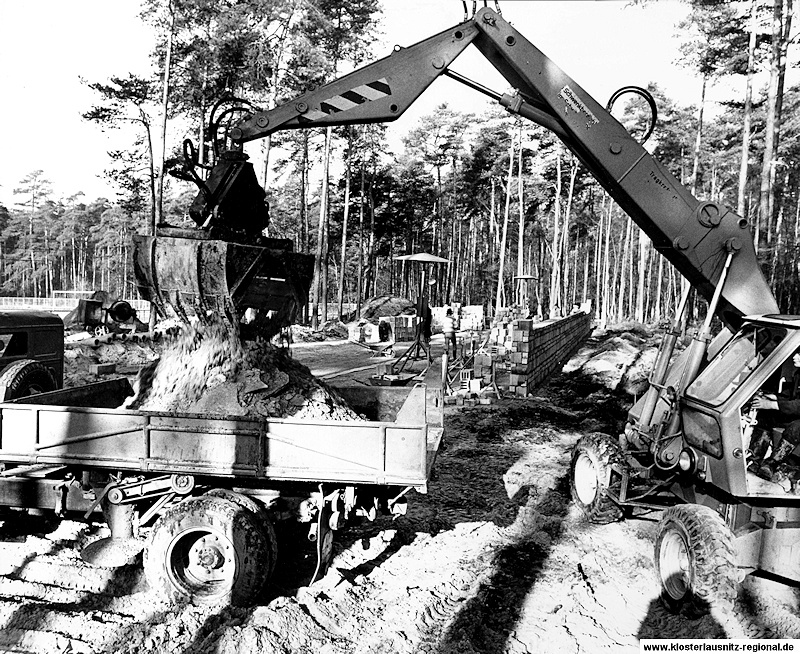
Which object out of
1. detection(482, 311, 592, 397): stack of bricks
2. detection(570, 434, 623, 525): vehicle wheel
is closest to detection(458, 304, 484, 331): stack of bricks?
detection(482, 311, 592, 397): stack of bricks

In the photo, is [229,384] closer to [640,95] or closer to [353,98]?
[353,98]

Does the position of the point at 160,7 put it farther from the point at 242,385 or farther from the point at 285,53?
the point at 242,385

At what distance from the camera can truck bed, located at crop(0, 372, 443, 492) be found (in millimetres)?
4094

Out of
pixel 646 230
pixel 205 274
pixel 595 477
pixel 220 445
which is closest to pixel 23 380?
pixel 205 274

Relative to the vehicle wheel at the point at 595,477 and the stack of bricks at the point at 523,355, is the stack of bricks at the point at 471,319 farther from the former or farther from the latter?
the vehicle wheel at the point at 595,477

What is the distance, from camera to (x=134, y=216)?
5988 cm

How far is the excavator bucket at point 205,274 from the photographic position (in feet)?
16.6

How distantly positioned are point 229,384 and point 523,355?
8.87 m

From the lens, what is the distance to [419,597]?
4457 mm

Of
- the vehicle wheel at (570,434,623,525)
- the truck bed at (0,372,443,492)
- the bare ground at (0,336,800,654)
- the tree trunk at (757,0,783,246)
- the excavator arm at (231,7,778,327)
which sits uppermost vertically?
the tree trunk at (757,0,783,246)

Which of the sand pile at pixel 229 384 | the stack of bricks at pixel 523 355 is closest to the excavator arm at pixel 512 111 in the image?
the sand pile at pixel 229 384

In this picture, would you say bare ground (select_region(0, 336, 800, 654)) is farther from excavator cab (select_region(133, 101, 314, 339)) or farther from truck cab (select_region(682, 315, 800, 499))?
excavator cab (select_region(133, 101, 314, 339))

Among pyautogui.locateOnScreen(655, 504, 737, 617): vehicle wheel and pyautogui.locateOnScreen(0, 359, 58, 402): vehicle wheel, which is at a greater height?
pyautogui.locateOnScreen(0, 359, 58, 402): vehicle wheel

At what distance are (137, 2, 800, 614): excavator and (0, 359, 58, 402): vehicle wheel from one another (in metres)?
2.07
